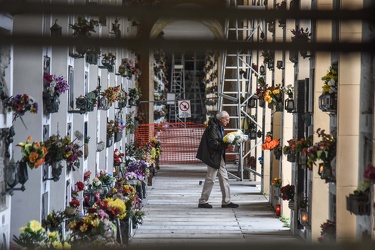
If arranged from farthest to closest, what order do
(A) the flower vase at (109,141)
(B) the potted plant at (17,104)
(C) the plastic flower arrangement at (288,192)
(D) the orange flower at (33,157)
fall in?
(A) the flower vase at (109,141)
(C) the plastic flower arrangement at (288,192)
(D) the orange flower at (33,157)
(B) the potted plant at (17,104)

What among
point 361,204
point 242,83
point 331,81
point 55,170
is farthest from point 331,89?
point 242,83

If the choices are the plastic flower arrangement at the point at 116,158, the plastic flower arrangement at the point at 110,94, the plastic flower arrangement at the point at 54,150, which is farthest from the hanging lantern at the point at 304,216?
the plastic flower arrangement at the point at 116,158

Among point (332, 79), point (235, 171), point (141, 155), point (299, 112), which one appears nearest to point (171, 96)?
point (235, 171)

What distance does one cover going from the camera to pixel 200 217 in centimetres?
1659

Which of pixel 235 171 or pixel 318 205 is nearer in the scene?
pixel 318 205

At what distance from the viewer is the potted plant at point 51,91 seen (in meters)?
9.61

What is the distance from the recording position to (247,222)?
1598 centimetres

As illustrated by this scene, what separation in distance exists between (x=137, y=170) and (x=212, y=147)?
61.3 inches

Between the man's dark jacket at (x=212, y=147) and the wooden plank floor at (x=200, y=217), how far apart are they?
3.27 ft

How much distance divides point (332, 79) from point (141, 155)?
409 inches

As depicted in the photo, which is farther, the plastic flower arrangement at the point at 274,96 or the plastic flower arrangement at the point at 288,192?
the plastic flower arrangement at the point at 274,96

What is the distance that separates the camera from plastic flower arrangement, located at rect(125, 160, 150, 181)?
1659cm

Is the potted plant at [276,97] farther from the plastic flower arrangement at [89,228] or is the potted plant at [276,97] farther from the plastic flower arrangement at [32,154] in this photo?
the plastic flower arrangement at [32,154]

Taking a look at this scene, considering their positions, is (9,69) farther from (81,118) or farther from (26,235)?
(81,118)
